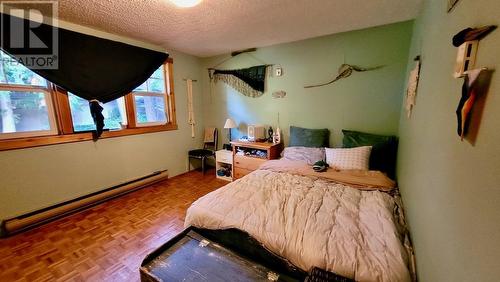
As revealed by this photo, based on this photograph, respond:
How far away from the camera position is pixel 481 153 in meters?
0.59

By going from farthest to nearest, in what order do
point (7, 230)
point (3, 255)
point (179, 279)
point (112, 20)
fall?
point (112, 20), point (7, 230), point (3, 255), point (179, 279)

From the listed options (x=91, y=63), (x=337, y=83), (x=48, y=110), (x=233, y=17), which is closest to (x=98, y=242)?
(x=48, y=110)

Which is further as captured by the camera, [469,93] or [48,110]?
[48,110]

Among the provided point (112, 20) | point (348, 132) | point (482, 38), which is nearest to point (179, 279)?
point (482, 38)

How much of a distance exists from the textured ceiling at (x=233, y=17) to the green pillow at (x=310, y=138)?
4.42 ft

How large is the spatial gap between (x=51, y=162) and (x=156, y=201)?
126cm

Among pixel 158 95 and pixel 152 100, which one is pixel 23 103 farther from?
pixel 158 95

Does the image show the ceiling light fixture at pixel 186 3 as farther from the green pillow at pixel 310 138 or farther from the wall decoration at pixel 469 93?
the green pillow at pixel 310 138

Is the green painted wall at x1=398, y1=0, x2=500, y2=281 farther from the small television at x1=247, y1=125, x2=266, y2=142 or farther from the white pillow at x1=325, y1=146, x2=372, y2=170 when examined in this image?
the small television at x1=247, y1=125, x2=266, y2=142

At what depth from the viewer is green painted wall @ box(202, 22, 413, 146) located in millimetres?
2463

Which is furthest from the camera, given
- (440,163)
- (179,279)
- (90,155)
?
(90,155)

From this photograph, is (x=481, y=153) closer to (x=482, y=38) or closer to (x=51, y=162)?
(x=482, y=38)

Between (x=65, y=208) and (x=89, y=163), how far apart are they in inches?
22.7

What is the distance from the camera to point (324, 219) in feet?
4.64
